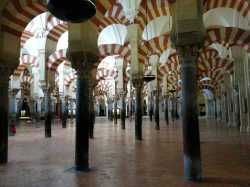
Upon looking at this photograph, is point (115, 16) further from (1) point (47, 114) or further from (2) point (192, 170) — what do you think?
(2) point (192, 170)

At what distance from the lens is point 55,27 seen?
403 inches

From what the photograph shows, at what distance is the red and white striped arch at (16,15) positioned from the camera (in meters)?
5.32

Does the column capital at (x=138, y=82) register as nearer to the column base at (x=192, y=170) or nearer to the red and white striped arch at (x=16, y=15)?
the red and white striped arch at (x=16, y=15)

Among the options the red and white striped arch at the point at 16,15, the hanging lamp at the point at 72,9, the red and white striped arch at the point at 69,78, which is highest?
the red and white striped arch at the point at 69,78

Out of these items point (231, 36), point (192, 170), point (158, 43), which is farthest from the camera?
point (158, 43)

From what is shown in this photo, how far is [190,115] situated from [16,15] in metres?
3.77

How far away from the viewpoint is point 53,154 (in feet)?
20.0

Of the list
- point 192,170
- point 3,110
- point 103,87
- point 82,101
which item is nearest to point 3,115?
point 3,110

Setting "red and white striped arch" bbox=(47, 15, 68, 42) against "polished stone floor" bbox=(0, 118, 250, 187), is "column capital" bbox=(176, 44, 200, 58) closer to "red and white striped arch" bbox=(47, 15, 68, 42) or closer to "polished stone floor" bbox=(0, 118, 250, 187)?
"polished stone floor" bbox=(0, 118, 250, 187)

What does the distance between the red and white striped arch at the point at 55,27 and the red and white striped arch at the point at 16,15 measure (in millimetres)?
4034

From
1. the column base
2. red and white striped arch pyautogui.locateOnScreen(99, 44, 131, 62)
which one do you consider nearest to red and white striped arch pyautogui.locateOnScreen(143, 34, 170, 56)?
red and white striped arch pyautogui.locateOnScreen(99, 44, 131, 62)

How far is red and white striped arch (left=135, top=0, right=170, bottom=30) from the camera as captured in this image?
8.84 meters

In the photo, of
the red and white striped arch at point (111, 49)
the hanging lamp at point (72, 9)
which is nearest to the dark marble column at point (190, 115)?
the hanging lamp at point (72, 9)

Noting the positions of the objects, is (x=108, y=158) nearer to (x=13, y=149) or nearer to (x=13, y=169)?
(x=13, y=169)
